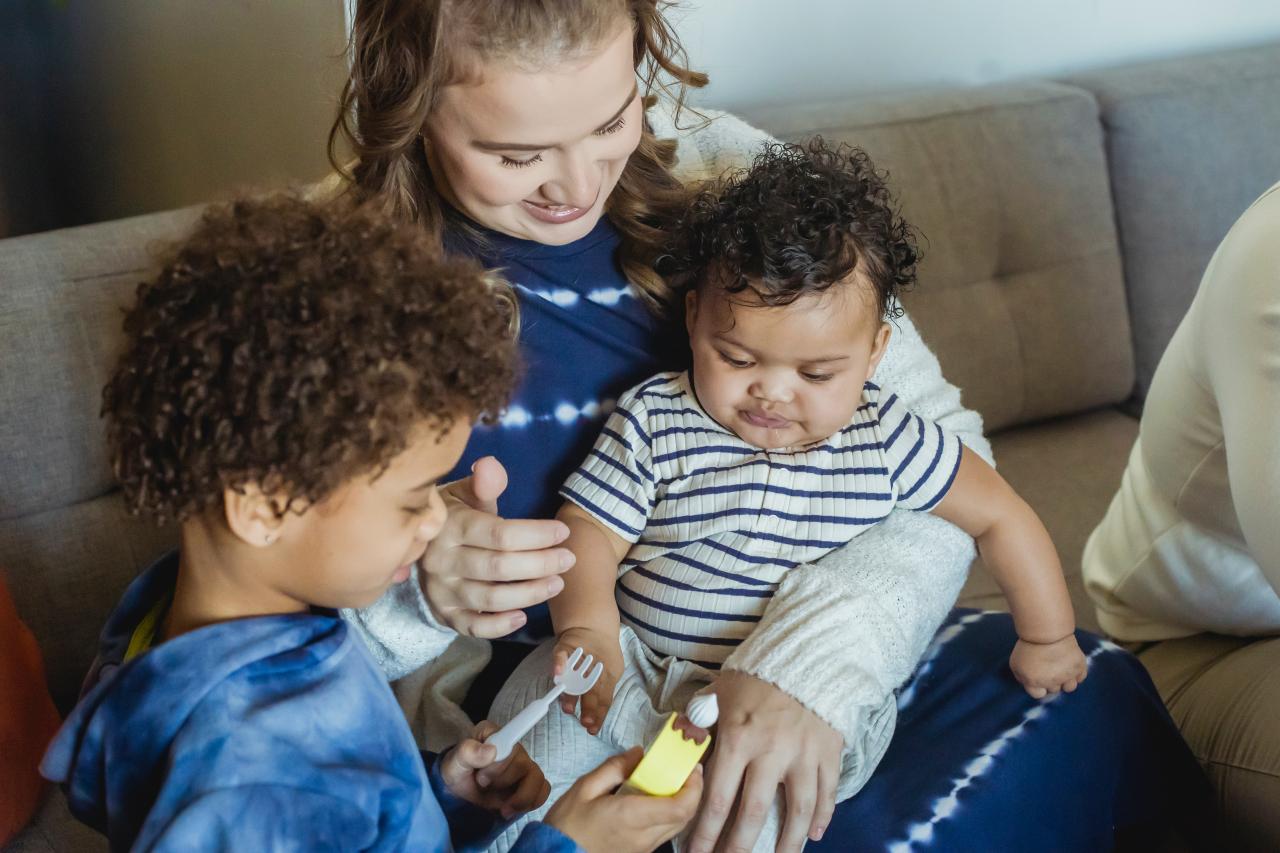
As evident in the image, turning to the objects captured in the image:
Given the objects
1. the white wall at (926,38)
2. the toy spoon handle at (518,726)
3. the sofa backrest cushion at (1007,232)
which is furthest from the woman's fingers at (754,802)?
the white wall at (926,38)

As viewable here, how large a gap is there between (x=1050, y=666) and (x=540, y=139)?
73 cm

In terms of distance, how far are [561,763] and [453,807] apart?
0.15m

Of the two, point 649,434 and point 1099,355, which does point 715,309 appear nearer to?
point 649,434

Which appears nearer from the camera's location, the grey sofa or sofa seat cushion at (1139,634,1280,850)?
sofa seat cushion at (1139,634,1280,850)

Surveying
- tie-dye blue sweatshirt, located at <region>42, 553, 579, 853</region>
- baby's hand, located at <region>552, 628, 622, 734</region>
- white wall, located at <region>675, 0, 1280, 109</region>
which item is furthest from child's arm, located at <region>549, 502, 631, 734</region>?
white wall, located at <region>675, 0, 1280, 109</region>

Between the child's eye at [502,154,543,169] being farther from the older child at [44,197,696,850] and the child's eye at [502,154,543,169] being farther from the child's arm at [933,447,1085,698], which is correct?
the child's arm at [933,447,1085,698]

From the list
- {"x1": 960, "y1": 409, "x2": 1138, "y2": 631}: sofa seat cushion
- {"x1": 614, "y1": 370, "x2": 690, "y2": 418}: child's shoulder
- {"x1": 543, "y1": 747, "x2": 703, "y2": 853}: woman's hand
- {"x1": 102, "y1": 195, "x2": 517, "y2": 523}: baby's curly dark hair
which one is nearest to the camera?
{"x1": 102, "y1": 195, "x2": 517, "y2": 523}: baby's curly dark hair

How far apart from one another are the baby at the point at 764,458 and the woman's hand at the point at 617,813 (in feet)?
0.68

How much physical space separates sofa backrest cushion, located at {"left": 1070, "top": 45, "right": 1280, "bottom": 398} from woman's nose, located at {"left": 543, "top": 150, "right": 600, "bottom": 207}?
125 centimetres

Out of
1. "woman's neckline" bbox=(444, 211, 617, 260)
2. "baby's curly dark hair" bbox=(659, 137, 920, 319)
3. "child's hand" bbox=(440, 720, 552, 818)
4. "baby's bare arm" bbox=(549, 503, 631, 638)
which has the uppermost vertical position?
"baby's curly dark hair" bbox=(659, 137, 920, 319)

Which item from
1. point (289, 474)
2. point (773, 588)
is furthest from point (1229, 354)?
point (289, 474)

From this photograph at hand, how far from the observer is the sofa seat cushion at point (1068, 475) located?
5.98 feet

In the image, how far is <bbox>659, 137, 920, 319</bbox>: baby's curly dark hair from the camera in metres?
1.16

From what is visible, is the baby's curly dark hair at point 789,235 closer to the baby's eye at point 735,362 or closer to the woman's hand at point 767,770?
the baby's eye at point 735,362
